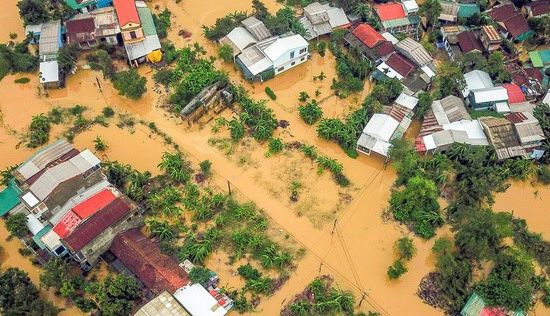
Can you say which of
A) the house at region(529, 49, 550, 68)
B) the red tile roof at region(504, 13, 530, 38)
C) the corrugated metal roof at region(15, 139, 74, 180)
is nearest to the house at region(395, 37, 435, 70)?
the red tile roof at region(504, 13, 530, 38)

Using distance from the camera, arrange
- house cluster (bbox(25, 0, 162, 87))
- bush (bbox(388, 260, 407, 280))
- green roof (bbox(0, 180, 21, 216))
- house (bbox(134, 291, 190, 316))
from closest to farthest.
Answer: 1. house (bbox(134, 291, 190, 316))
2. bush (bbox(388, 260, 407, 280))
3. green roof (bbox(0, 180, 21, 216))
4. house cluster (bbox(25, 0, 162, 87))

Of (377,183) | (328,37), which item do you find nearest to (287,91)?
(328,37)

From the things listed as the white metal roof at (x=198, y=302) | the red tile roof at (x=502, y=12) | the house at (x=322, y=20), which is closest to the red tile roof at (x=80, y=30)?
the house at (x=322, y=20)

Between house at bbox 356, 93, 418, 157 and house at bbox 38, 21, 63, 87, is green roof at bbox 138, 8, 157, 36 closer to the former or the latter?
house at bbox 38, 21, 63, 87

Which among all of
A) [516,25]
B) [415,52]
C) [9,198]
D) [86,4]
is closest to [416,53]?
[415,52]

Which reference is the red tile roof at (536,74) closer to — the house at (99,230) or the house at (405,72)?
the house at (405,72)

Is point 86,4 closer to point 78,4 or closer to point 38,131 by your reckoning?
point 78,4
